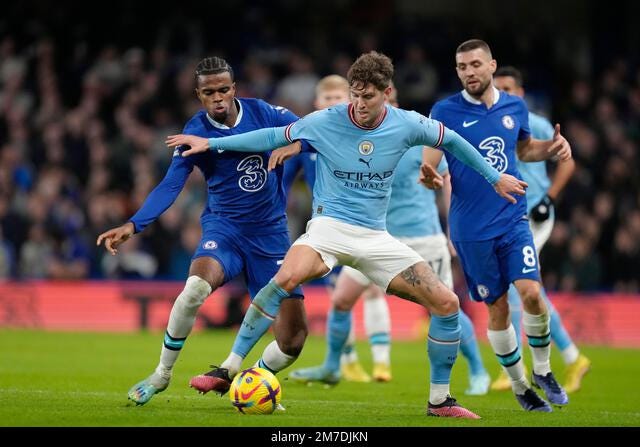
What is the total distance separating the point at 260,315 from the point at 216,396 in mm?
1525

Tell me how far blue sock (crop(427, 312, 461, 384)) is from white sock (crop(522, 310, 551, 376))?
1.18 metres

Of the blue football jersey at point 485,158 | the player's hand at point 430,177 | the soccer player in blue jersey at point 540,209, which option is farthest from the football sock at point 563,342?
the player's hand at point 430,177

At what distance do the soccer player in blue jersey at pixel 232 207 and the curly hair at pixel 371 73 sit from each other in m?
1.14

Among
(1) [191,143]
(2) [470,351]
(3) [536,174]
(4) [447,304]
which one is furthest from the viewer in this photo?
(3) [536,174]

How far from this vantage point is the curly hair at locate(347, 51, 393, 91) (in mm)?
7918

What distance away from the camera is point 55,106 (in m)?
21.8

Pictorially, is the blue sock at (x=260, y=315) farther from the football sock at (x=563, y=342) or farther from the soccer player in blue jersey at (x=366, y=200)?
the football sock at (x=563, y=342)

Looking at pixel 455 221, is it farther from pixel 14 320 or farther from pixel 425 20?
pixel 425 20

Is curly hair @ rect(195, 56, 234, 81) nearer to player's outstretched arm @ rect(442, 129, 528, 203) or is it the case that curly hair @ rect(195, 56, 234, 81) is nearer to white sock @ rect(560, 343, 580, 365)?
player's outstretched arm @ rect(442, 129, 528, 203)

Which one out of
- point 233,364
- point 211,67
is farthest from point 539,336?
point 211,67

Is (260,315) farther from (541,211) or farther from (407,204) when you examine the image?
(541,211)

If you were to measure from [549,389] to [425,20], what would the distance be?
52.4 feet

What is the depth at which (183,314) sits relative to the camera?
8.30m
